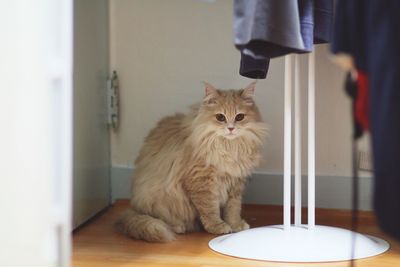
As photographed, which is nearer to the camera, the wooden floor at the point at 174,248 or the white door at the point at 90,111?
the wooden floor at the point at 174,248

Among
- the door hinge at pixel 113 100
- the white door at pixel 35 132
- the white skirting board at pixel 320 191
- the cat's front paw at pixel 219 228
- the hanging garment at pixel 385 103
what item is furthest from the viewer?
the door hinge at pixel 113 100

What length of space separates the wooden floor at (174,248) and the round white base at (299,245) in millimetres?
25

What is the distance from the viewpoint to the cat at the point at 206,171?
2.13m

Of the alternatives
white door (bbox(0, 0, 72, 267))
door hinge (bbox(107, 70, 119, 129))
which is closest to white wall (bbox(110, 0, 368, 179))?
door hinge (bbox(107, 70, 119, 129))

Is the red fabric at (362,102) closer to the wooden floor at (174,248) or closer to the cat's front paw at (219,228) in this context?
the wooden floor at (174,248)

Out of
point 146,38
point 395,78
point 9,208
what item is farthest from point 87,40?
point 395,78

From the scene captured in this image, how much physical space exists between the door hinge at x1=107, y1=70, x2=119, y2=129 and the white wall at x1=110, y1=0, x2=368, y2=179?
0.03 meters

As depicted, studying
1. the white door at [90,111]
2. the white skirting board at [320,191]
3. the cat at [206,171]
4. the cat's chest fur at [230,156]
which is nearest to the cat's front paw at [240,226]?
the cat at [206,171]

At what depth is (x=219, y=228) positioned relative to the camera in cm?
212

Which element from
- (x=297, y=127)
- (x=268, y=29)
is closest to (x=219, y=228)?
(x=297, y=127)

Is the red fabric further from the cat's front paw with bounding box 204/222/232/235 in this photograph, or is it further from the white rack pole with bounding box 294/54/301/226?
the cat's front paw with bounding box 204/222/232/235

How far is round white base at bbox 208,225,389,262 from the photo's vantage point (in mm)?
1727

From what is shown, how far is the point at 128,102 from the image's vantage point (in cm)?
257

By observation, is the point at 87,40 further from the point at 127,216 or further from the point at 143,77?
the point at 127,216
